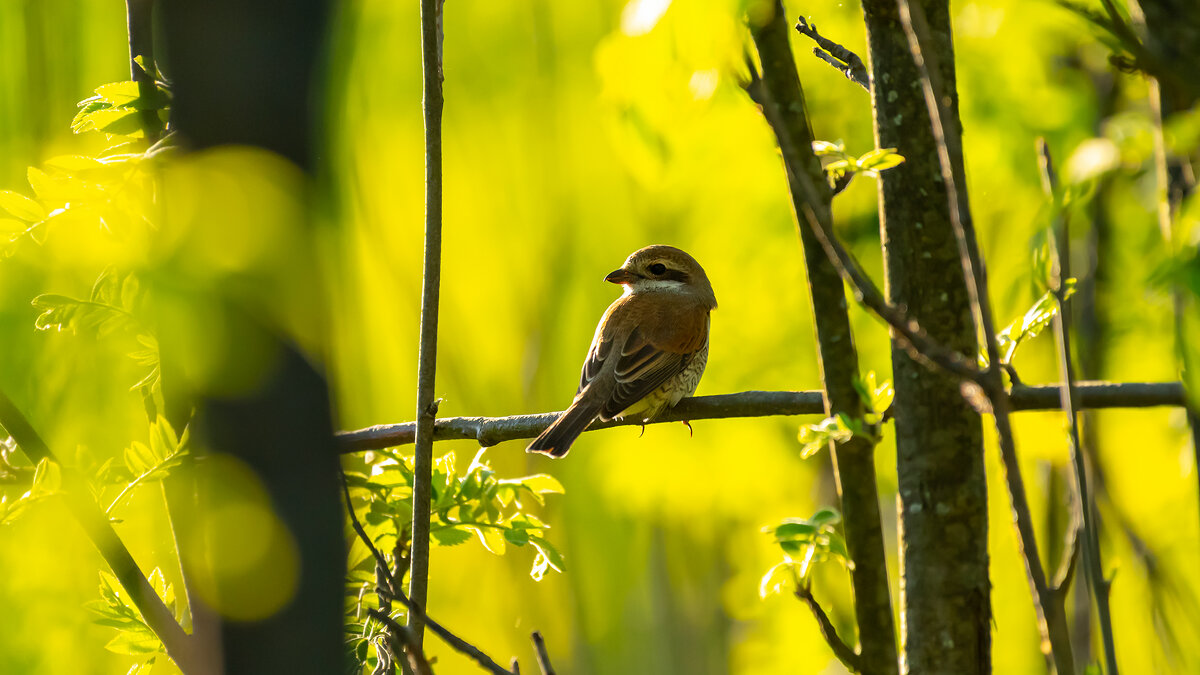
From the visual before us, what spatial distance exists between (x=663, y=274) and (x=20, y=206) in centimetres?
418

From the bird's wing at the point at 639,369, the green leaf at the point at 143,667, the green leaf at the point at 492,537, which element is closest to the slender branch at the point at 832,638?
the green leaf at the point at 492,537

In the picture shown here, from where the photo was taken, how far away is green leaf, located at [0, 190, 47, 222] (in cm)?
200

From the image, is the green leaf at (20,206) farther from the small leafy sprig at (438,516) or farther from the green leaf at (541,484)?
the green leaf at (541,484)

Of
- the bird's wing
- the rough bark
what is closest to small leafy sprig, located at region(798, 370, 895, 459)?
the rough bark

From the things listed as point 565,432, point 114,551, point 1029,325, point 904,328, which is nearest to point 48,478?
point 114,551

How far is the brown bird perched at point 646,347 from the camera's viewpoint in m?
4.54

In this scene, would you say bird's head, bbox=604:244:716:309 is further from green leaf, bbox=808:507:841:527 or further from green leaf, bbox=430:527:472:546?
green leaf, bbox=808:507:841:527

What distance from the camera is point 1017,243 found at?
20.5 ft

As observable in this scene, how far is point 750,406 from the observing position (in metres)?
2.79

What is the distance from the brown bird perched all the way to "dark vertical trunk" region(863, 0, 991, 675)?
2.00 metres

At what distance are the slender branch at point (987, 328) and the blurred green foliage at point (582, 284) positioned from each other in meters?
0.22

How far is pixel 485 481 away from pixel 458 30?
734cm

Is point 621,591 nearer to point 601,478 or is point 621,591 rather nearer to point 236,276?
point 601,478

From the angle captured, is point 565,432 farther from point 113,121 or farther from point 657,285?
point 113,121
